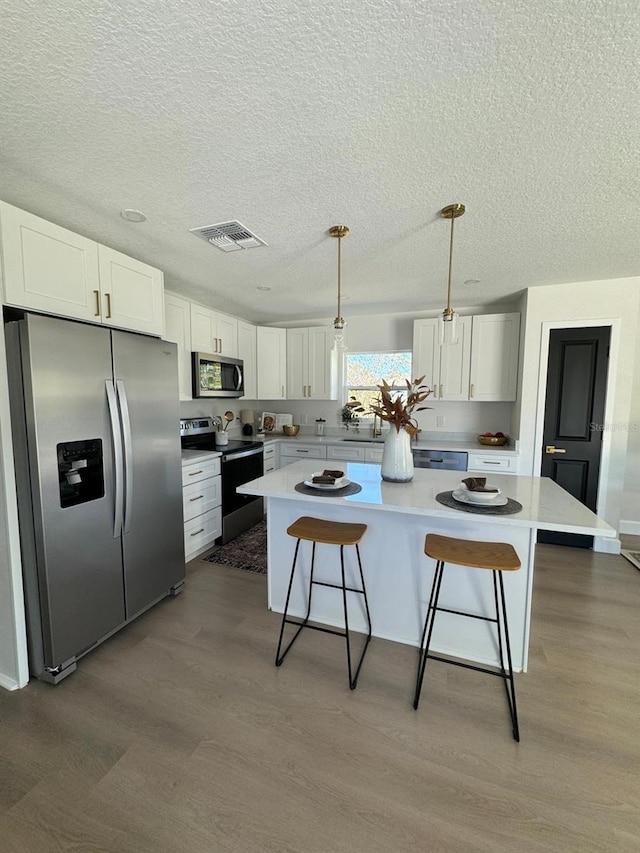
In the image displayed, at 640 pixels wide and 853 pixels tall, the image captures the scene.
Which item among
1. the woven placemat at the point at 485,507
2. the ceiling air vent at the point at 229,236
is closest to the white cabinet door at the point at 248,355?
the ceiling air vent at the point at 229,236

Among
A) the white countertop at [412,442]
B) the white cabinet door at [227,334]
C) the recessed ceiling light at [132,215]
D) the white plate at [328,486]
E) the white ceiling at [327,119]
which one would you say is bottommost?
the white countertop at [412,442]

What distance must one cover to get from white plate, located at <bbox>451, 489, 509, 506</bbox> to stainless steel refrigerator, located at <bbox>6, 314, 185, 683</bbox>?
6.28ft

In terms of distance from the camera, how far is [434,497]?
188 centimetres

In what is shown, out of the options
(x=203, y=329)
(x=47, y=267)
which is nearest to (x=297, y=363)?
(x=203, y=329)

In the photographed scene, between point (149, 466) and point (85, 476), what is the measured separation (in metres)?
0.41

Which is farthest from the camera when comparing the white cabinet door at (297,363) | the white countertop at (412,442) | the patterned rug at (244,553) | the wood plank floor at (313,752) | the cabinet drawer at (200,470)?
the white cabinet door at (297,363)

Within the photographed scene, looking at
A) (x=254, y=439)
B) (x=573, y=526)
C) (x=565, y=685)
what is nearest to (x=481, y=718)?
(x=565, y=685)

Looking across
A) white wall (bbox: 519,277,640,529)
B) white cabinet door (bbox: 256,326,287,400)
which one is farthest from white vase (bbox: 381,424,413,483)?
white cabinet door (bbox: 256,326,287,400)

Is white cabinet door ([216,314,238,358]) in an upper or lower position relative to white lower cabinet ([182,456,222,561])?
upper

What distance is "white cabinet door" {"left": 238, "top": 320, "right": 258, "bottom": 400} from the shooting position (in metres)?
4.21

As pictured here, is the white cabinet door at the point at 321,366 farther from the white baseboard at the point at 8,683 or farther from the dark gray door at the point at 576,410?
the white baseboard at the point at 8,683

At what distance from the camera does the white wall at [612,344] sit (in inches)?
121

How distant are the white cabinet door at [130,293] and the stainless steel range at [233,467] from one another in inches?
50.4

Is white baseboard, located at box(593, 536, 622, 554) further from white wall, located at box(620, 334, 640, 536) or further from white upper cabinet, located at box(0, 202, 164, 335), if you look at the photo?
white upper cabinet, located at box(0, 202, 164, 335)
